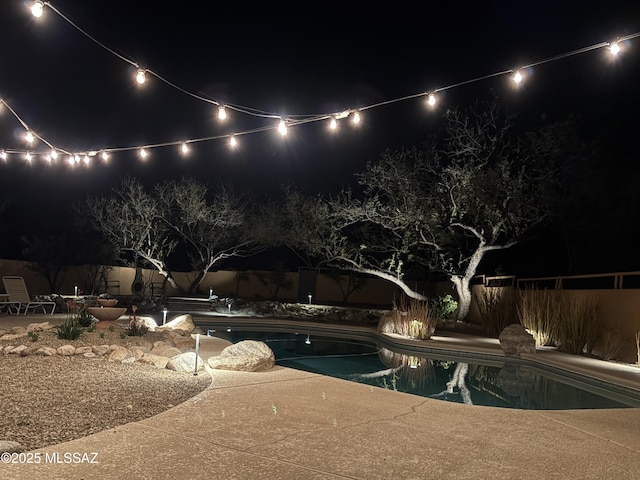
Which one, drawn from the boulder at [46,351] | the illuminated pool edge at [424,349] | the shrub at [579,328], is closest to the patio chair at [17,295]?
Result: the illuminated pool edge at [424,349]

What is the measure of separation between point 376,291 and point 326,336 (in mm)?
9255

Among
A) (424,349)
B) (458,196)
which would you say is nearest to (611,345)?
(424,349)

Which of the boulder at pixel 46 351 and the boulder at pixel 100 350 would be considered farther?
the boulder at pixel 100 350

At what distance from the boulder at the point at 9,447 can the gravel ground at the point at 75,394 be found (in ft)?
0.19

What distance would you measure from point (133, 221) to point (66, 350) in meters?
12.5

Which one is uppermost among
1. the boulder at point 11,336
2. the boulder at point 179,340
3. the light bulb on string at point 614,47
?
the light bulb on string at point 614,47

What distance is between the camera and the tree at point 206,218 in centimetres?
1709

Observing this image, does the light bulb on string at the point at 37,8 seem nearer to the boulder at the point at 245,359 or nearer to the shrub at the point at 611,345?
the boulder at the point at 245,359

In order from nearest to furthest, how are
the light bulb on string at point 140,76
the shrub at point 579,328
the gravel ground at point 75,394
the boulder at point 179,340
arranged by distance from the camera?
the gravel ground at point 75,394
the light bulb on string at point 140,76
the boulder at point 179,340
the shrub at point 579,328

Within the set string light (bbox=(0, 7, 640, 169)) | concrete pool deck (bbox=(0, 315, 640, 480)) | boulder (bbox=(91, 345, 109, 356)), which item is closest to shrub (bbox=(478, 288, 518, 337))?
string light (bbox=(0, 7, 640, 169))

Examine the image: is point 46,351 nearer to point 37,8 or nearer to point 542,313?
point 37,8

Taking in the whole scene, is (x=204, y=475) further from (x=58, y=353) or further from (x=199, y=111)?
(x=199, y=111)

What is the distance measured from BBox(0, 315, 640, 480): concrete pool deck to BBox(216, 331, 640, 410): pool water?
4.16ft

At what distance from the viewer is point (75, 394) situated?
372 centimetres
